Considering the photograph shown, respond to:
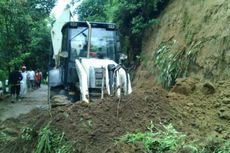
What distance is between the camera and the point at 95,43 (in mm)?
12789

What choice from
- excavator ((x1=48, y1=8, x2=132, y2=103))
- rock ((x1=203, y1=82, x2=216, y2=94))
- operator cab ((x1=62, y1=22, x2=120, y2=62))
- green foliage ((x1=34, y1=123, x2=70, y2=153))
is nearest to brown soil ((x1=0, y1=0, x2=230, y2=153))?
rock ((x1=203, y1=82, x2=216, y2=94))

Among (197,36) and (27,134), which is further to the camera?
(197,36)

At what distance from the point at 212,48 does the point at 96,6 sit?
13.1 m

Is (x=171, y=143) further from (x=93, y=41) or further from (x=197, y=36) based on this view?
(x=197, y=36)

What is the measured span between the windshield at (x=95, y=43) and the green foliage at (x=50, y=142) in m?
4.85

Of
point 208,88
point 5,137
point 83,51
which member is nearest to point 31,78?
point 83,51

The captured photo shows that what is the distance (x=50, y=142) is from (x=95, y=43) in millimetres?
5256

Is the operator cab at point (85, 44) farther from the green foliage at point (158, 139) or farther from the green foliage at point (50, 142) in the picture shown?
the green foliage at point (158, 139)

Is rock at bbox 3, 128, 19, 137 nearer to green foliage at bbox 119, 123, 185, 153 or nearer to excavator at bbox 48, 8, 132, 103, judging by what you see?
excavator at bbox 48, 8, 132, 103

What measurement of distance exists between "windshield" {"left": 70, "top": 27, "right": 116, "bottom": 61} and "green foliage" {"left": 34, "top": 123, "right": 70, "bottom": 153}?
191 inches

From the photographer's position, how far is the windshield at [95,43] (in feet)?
41.9

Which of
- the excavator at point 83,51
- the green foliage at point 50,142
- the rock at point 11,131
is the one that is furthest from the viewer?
the excavator at point 83,51

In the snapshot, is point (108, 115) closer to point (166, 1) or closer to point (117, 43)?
point (117, 43)

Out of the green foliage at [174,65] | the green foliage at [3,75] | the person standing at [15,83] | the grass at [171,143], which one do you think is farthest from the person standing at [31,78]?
the grass at [171,143]
